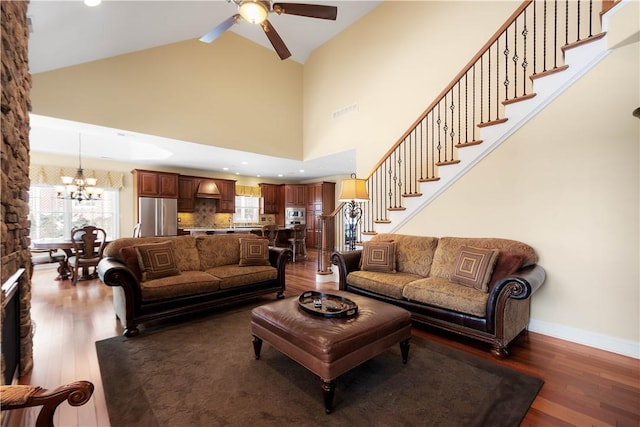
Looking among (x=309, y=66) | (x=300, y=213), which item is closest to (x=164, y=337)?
(x=309, y=66)

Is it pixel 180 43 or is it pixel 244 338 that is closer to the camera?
pixel 244 338

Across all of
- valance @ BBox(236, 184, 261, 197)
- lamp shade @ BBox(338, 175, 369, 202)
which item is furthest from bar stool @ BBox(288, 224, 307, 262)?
lamp shade @ BBox(338, 175, 369, 202)

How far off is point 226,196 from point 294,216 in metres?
2.45

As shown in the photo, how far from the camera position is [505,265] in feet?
8.98

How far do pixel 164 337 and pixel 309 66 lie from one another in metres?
6.54

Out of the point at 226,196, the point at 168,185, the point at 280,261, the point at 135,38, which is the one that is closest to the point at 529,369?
the point at 280,261

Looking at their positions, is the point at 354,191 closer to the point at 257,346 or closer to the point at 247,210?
the point at 257,346

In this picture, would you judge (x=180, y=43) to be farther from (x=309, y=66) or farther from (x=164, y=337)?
(x=164, y=337)

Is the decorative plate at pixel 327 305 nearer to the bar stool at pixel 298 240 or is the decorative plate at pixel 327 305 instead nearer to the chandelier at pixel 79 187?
the bar stool at pixel 298 240

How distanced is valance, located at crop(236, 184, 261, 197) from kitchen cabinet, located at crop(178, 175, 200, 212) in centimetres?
154

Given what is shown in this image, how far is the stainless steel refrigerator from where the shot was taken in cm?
707

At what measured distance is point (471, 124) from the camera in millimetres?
4078

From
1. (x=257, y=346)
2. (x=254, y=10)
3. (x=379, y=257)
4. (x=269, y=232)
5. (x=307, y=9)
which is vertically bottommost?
(x=257, y=346)

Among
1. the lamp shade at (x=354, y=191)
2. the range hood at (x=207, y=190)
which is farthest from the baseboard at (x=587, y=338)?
the range hood at (x=207, y=190)
